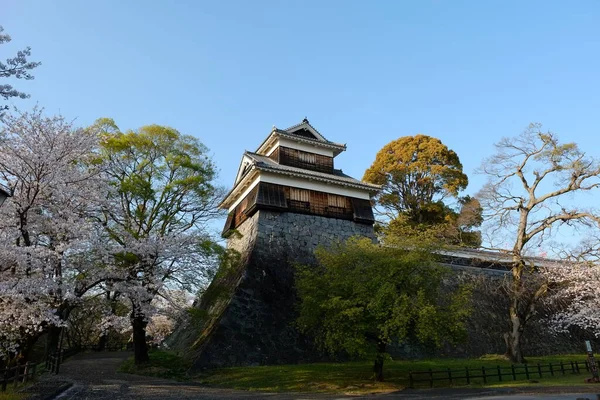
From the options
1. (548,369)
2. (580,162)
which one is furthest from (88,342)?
(580,162)

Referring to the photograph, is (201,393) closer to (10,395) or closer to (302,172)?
(10,395)

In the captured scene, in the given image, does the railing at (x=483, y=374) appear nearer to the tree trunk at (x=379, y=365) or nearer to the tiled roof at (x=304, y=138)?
the tree trunk at (x=379, y=365)

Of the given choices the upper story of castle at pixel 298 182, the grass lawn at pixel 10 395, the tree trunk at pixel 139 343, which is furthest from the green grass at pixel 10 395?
the upper story of castle at pixel 298 182

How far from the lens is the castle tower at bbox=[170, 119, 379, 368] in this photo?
17562 millimetres

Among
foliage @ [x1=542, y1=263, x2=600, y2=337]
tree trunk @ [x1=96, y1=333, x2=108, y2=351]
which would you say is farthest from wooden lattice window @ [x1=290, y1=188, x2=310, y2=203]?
tree trunk @ [x1=96, y1=333, x2=108, y2=351]

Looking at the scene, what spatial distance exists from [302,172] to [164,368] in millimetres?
12109

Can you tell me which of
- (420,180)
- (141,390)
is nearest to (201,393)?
(141,390)

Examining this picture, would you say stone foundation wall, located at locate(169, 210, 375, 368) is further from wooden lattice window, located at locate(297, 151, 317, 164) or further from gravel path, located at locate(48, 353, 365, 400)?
wooden lattice window, located at locate(297, 151, 317, 164)

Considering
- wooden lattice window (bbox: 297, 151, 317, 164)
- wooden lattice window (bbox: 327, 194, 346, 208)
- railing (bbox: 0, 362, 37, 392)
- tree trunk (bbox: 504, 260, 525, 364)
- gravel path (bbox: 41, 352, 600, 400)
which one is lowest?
gravel path (bbox: 41, 352, 600, 400)

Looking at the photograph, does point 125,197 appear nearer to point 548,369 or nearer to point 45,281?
point 45,281

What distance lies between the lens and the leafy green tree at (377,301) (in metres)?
13.5

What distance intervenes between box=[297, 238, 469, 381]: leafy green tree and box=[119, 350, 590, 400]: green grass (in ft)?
3.47

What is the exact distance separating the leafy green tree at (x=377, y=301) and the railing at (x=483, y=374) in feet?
5.25

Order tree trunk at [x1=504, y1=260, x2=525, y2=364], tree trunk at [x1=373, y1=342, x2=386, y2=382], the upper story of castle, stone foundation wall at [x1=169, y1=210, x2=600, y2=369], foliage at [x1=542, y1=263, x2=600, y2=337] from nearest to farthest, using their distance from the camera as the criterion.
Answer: tree trunk at [x1=373, y1=342, x2=386, y2=382], stone foundation wall at [x1=169, y1=210, x2=600, y2=369], tree trunk at [x1=504, y1=260, x2=525, y2=364], foliage at [x1=542, y1=263, x2=600, y2=337], the upper story of castle
